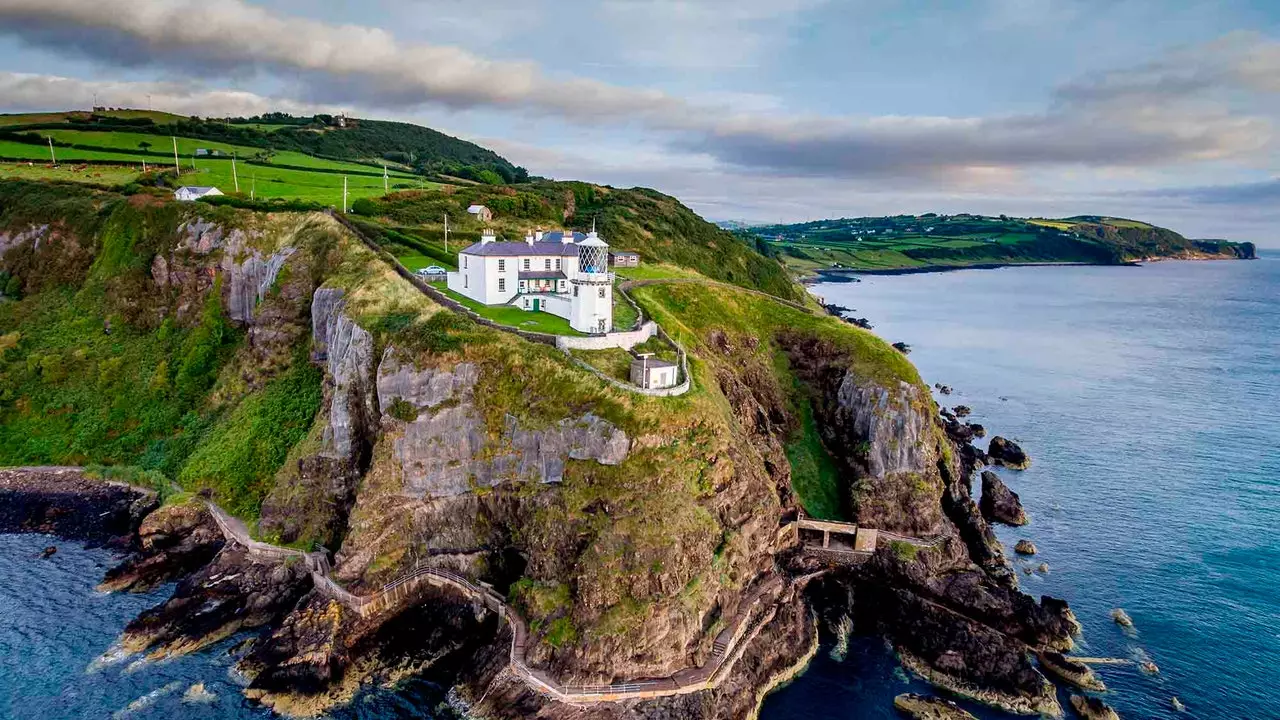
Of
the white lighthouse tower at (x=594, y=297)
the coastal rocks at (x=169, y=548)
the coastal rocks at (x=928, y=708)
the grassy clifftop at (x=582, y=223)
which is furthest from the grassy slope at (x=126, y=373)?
the coastal rocks at (x=928, y=708)

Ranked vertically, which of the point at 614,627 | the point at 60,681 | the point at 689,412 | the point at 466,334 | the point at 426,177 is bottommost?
the point at 60,681

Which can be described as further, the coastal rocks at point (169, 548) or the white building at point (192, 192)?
the white building at point (192, 192)

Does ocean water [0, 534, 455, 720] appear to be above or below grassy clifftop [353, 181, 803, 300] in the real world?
below

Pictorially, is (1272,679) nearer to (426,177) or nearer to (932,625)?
(932,625)

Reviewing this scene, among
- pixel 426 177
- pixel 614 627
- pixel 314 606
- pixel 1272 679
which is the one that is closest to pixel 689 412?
pixel 614 627

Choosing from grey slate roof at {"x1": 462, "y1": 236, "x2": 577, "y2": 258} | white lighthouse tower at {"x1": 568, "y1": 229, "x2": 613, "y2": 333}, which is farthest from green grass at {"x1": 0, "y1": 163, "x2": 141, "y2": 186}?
white lighthouse tower at {"x1": 568, "y1": 229, "x2": 613, "y2": 333}

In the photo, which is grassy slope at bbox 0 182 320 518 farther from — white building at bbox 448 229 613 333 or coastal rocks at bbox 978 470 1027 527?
coastal rocks at bbox 978 470 1027 527

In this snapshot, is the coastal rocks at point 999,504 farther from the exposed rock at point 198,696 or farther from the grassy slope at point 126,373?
the grassy slope at point 126,373
